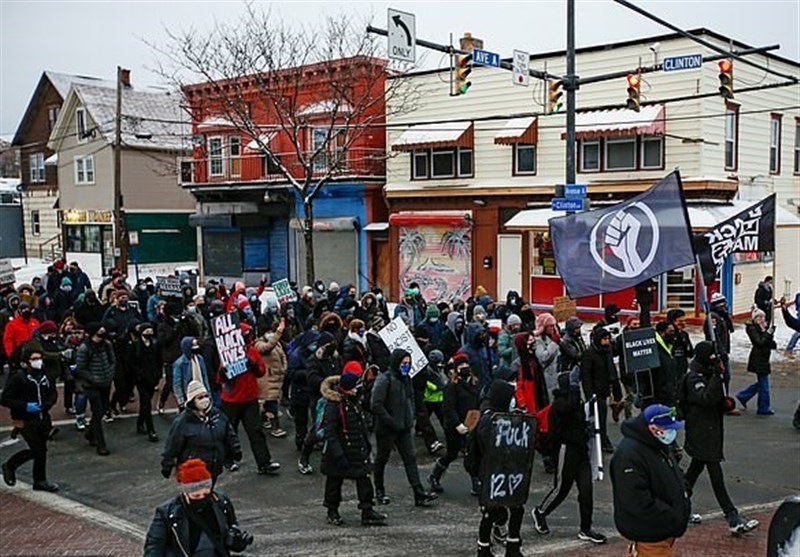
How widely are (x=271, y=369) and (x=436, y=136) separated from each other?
1576 cm

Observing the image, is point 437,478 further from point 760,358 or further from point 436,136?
point 436,136

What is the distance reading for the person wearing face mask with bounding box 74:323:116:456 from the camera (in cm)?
1152

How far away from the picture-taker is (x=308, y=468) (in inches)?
414

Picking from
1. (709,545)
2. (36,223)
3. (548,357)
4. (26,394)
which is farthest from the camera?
(36,223)

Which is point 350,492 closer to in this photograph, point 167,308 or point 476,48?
point 167,308

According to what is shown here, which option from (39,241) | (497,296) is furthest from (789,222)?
(39,241)

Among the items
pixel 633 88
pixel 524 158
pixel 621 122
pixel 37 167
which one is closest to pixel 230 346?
pixel 633 88

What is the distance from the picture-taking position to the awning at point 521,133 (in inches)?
955

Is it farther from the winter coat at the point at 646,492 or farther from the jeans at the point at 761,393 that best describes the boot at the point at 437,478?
the jeans at the point at 761,393

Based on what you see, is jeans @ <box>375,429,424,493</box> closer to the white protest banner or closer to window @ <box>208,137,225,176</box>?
the white protest banner

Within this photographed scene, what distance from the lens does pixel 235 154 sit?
33.5 m

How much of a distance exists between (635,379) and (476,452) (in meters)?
4.57

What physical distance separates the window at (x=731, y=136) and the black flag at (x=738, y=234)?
11.6m

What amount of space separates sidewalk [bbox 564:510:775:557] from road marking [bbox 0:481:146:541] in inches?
173
